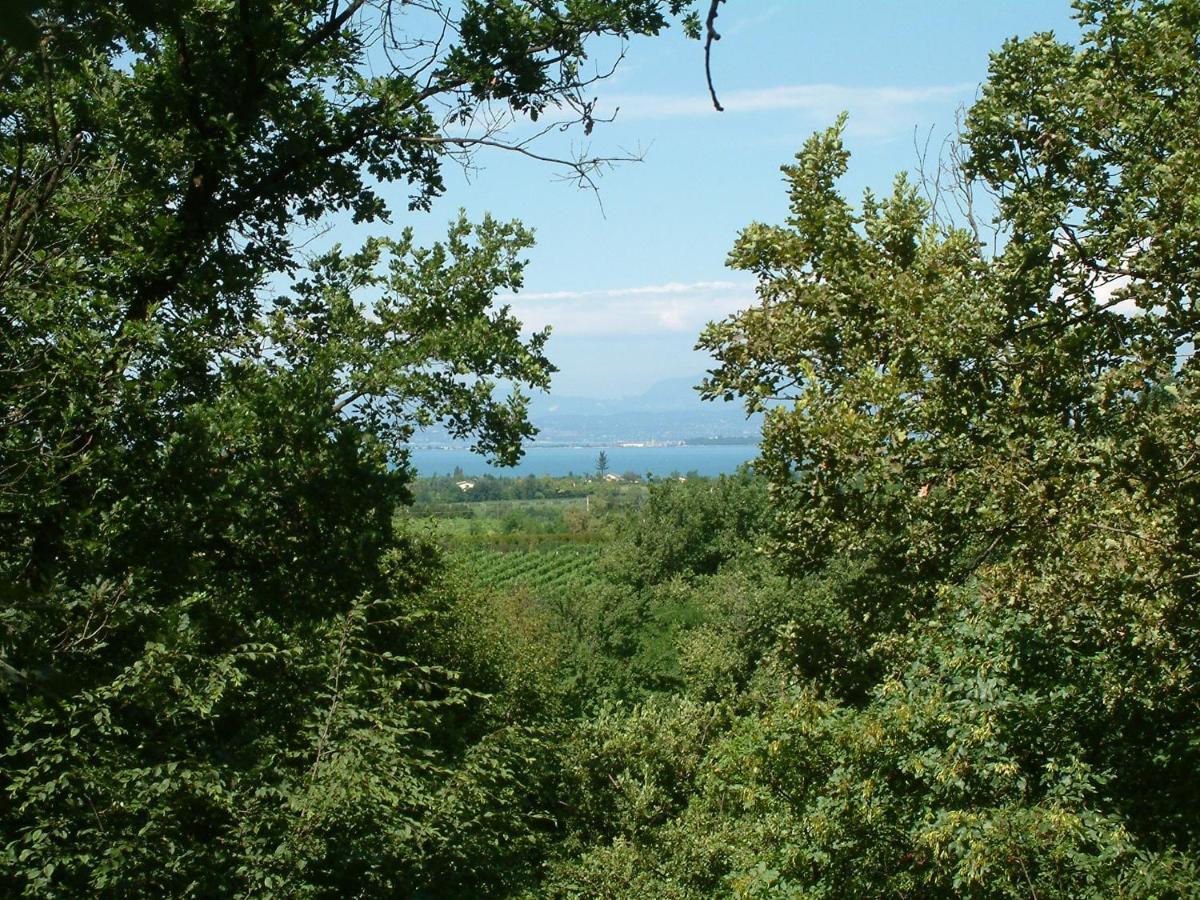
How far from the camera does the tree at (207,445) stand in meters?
5.86

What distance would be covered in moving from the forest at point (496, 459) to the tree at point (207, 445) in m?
0.03

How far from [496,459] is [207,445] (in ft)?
10.7

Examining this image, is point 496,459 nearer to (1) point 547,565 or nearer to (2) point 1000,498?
(2) point 1000,498

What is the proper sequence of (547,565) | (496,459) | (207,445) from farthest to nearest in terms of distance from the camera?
(547,565)
(496,459)
(207,445)

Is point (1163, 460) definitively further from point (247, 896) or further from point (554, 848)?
point (554, 848)

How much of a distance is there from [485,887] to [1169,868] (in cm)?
648

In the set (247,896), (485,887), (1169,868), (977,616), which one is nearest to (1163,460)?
(977,616)

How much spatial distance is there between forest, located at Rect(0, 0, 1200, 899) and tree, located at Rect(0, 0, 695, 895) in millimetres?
34

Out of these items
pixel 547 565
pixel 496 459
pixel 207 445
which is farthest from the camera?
pixel 547 565

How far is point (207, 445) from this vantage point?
666cm

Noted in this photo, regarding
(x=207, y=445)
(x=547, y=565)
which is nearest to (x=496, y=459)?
(x=207, y=445)

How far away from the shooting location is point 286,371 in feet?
25.7

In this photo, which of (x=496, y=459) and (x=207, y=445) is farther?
(x=496, y=459)

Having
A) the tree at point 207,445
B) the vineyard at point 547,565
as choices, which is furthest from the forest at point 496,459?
the vineyard at point 547,565
